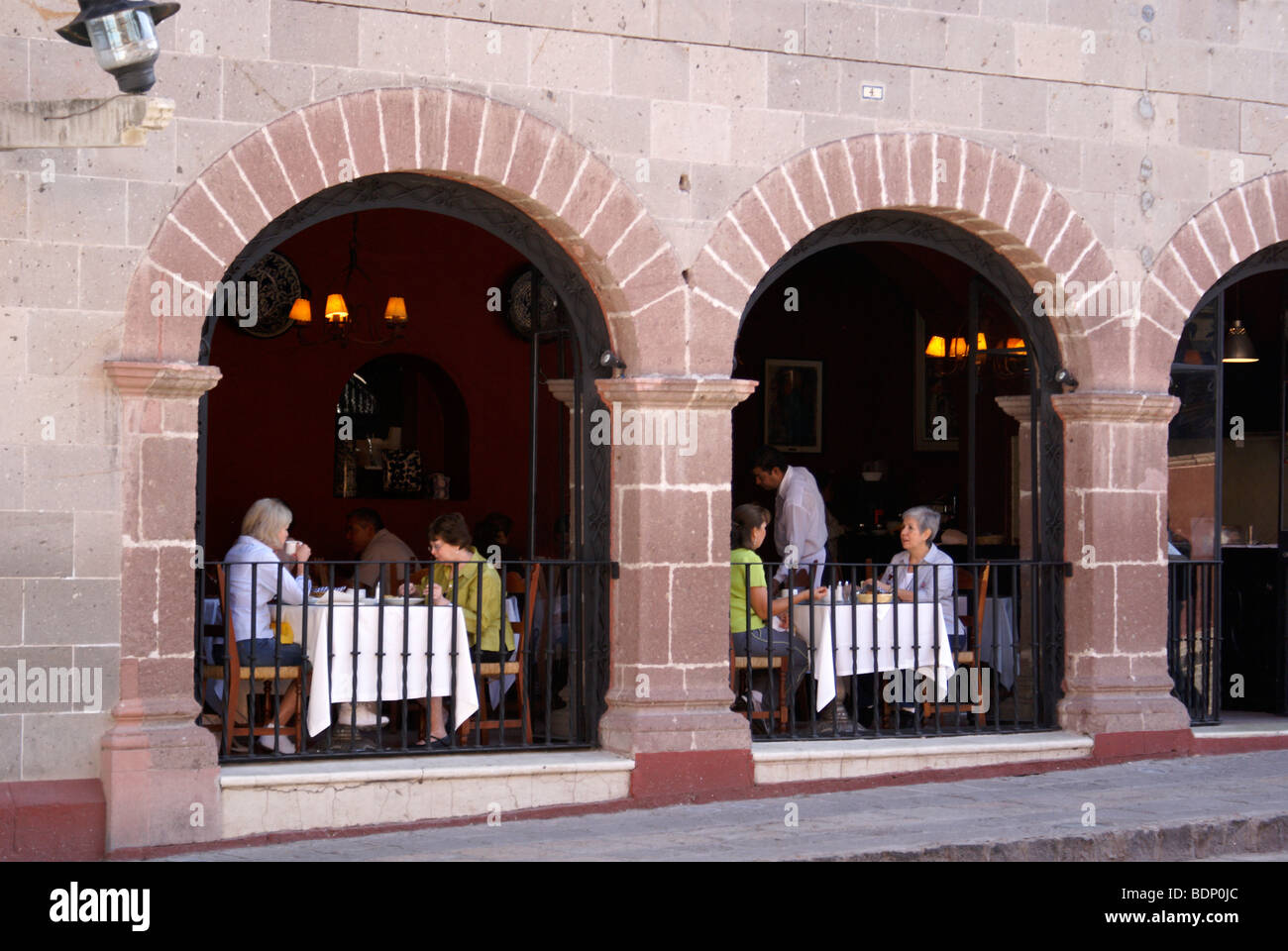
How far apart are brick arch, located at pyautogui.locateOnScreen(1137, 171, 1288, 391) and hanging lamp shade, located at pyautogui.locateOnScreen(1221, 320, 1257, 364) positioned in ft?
8.91

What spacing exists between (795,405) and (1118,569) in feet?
18.8

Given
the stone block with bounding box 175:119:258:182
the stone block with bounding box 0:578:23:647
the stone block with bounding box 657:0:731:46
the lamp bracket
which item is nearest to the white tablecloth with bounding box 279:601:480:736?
the stone block with bounding box 0:578:23:647

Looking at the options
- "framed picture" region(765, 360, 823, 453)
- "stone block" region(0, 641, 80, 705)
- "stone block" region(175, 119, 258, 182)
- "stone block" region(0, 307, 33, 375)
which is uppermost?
"stone block" region(175, 119, 258, 182)

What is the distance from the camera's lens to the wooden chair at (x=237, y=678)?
702cm

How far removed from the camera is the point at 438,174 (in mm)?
7270

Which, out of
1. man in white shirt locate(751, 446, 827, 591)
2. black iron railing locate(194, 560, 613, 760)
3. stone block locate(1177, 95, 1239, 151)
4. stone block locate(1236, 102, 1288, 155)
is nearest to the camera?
black iron railing locate(194, 560, 613, 760)

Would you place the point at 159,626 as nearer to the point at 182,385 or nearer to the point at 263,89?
the point at 182,385

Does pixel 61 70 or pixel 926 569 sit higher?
pixel 61 70

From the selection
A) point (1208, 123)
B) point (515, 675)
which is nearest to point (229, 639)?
point (515, 675)

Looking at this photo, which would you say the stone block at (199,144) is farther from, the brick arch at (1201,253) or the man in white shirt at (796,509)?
the brick arch at (1201,253)

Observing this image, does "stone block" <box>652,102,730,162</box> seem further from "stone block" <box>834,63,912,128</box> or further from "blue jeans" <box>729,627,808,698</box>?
"blue jeans" <box>729,627,808,698</box>

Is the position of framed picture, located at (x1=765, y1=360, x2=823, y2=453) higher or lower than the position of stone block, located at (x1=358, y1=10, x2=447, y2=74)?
lower

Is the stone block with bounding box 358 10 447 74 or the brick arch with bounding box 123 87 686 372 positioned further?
the stone block with bounding box 358 10 447 74

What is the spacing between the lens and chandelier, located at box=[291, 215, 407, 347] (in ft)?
37.2
